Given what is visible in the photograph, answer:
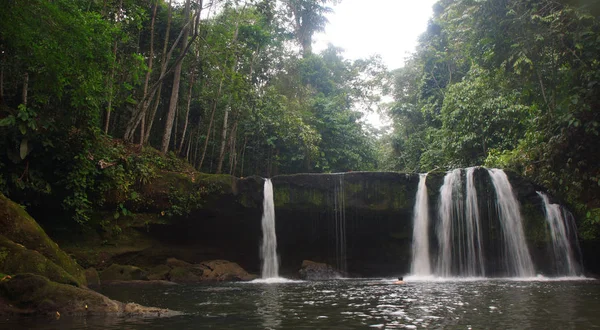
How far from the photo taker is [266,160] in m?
25.3

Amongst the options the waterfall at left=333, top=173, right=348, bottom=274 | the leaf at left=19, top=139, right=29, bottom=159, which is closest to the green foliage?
the waterfall at left=333, top=173, right=348, bottom=274

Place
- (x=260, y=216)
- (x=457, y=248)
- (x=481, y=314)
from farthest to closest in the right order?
(x=260, y=216) < (x=457, y=248) < (x=481, y=314)

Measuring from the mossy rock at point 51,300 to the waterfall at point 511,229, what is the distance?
11.9 meters

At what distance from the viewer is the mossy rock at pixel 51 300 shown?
5.68 metres

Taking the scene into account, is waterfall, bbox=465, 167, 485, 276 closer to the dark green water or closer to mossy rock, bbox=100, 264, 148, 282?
the dark green water

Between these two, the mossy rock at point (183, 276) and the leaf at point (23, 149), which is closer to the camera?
the leaf at point (23, 149)

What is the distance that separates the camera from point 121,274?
12516mm

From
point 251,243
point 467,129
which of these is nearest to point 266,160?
point 251,243

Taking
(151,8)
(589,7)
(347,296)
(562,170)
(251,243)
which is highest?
(151,8)

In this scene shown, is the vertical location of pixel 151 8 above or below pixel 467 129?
above

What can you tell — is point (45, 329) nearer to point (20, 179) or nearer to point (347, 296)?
A: point (347, 296)

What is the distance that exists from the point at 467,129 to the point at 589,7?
1292 centimetres

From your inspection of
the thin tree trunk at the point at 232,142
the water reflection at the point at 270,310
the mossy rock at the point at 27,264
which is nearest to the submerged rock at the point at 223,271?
the water reflection at the point at 270,310

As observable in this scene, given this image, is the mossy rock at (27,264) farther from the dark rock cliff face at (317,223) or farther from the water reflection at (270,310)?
the dark rock cliff face at (317,223)
